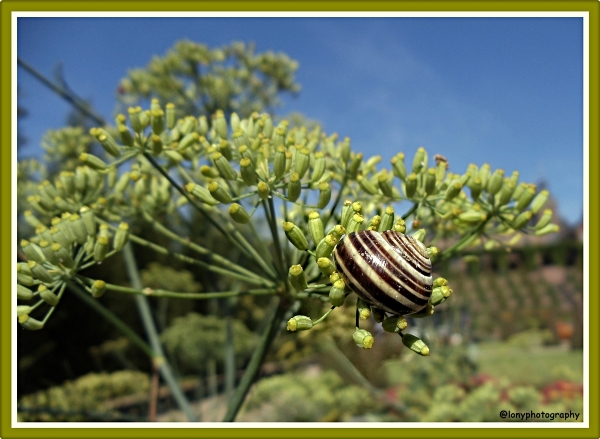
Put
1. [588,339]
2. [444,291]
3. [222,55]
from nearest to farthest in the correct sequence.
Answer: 1. [444,291]
2. [588,339]
3. [222,55]

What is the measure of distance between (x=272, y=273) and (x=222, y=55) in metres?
3.68

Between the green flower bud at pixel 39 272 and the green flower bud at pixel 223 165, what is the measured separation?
650 millimetres

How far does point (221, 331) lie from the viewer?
9.10m

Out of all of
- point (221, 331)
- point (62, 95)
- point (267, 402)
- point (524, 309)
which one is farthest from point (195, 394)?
point (524, 309)

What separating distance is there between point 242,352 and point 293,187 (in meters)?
10.1

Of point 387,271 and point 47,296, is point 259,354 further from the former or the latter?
point 387,271

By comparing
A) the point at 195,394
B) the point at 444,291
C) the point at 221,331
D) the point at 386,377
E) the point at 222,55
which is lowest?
the point at 195,394

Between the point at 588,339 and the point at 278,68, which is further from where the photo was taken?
the point at 278,68

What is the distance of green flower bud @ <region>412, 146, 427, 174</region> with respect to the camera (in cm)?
172

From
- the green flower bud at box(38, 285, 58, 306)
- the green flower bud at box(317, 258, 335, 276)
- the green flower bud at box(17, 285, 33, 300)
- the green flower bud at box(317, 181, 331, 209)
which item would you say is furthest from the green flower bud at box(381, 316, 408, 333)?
the green flower bud at box(17, 285, 33, 300)

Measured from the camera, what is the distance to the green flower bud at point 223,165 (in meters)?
1.47

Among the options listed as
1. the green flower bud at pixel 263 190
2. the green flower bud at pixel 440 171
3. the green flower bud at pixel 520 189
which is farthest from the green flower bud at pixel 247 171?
the green flower bud at pixel 520 189

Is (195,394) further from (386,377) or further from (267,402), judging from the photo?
(386,377)

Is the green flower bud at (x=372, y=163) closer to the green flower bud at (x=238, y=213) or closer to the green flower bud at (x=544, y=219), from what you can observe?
the green flower bud at (x=238, y=213)
